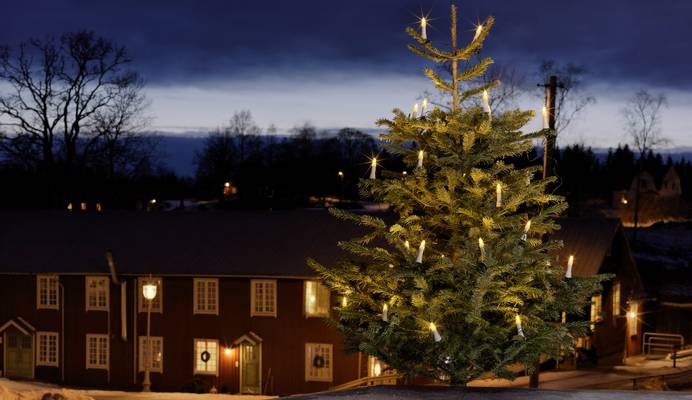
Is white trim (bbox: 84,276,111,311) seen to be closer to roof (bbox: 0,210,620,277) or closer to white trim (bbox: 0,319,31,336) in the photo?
roof (bbox: 0,210,620,277)

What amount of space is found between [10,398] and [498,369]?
24.3 feet

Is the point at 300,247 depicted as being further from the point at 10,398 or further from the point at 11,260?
the point at 10,398

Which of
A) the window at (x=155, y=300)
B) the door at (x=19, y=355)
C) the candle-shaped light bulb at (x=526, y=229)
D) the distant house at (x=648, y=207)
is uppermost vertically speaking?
the candle-shaped light bulb at (x=526, y=229)

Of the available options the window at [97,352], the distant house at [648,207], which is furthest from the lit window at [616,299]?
the distant house at [648,207]

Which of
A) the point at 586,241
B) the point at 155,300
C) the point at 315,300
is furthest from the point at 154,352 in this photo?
the point at 586,241

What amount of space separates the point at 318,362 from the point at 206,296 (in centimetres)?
→ 508

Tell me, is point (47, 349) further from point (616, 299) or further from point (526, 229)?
point (526, 229)

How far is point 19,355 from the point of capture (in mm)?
32406

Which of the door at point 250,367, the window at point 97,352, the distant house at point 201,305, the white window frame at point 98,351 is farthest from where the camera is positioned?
the window at point 97,352

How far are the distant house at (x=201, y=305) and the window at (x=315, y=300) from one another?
0.12ft

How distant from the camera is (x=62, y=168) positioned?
54.1 metres

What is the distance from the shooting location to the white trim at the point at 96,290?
31.8m

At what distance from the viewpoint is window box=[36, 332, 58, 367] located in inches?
1267

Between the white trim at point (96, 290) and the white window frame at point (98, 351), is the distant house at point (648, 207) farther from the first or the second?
the white window frame at point (98, 351)
